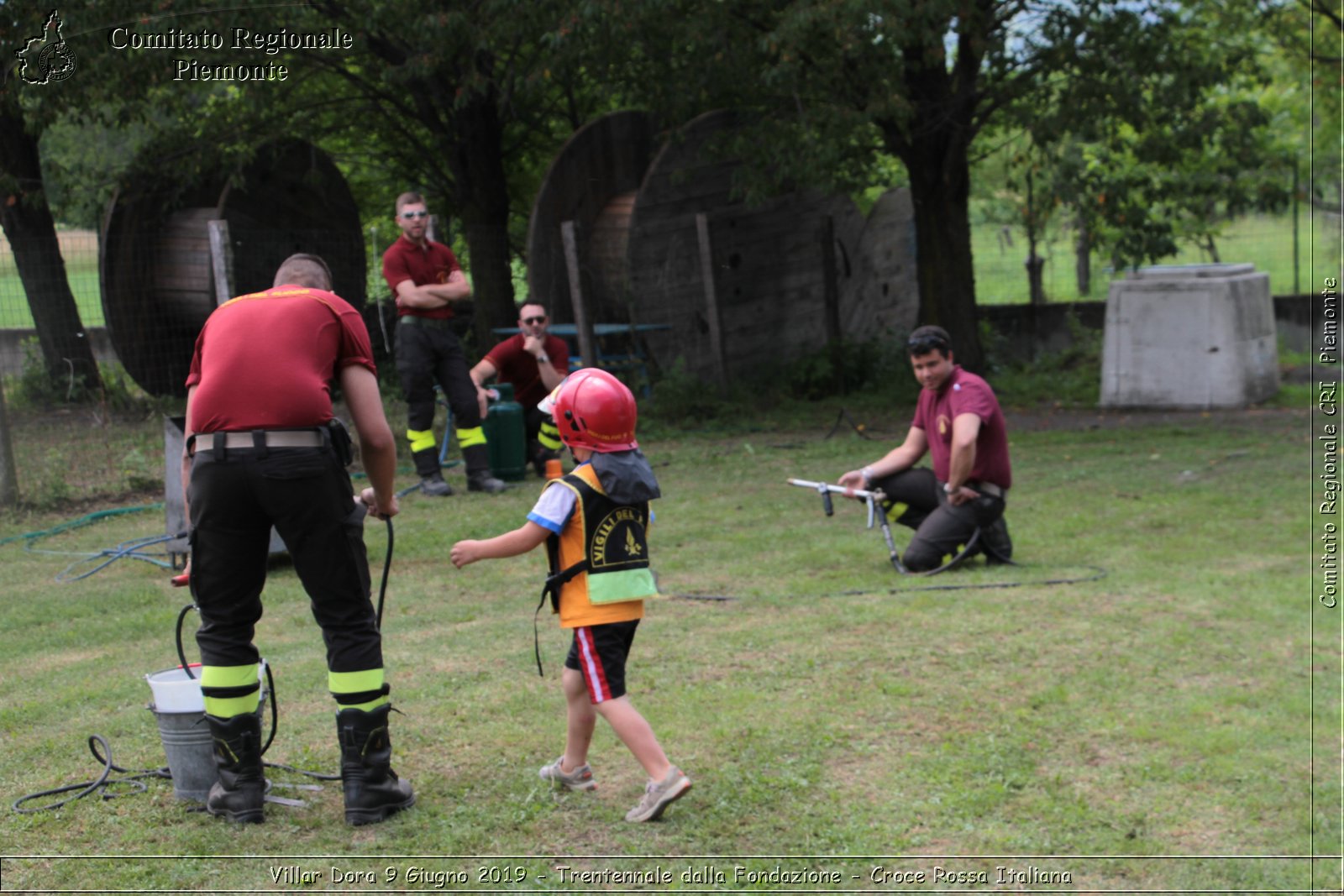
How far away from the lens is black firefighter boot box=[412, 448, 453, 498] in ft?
34.1

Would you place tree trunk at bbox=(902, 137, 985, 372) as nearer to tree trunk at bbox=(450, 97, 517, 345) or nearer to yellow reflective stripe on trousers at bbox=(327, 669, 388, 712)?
tree trunk at bbox=(450, 97, 517, 345)

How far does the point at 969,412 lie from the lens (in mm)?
7488

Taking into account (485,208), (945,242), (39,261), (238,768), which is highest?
(485,208)

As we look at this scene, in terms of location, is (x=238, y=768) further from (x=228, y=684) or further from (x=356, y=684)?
(x=356, y=684)

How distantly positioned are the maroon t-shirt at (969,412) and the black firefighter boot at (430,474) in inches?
161

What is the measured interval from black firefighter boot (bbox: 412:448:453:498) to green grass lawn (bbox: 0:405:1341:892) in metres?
1.08

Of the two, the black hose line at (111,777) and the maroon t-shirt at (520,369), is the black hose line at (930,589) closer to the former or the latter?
the black hose line at (111,777)

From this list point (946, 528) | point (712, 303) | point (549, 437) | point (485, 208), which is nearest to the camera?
point (946, 528)

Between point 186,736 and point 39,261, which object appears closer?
point 186,736

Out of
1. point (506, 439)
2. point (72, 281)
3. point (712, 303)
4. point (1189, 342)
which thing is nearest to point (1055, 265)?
point (1189, 342)

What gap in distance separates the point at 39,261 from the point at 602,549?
36.3 feet

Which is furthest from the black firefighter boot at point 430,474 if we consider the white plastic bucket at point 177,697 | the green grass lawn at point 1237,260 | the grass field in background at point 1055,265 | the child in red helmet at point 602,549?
the green grass lawn at point 1237,260

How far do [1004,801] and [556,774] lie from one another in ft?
4.85

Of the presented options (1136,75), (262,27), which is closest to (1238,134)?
(1136,75)
